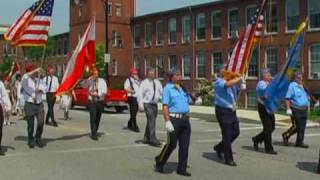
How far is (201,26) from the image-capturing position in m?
57.2

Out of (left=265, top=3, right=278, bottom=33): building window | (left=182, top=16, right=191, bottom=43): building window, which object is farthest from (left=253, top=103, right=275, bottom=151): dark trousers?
(left=182, top=16, right=191, bottom=43): building window

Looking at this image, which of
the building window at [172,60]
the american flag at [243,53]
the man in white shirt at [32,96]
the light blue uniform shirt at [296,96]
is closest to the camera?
the american flag at [243,53]

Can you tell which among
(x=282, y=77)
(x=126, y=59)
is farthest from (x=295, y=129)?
(x=126, y=59)

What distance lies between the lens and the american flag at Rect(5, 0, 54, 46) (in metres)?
15.3

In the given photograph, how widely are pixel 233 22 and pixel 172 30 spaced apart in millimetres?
10224

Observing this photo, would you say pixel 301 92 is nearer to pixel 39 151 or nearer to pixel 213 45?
pixel 39 151

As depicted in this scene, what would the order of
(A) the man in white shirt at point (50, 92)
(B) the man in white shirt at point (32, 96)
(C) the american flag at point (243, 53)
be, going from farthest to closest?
1. (A) the man in white shirt at point (50, 92)
2. (B) the man in white shirt at point (32, 96)
3. (C) the american flag at point (243, 53)

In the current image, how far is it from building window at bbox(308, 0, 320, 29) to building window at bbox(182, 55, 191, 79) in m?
15.0

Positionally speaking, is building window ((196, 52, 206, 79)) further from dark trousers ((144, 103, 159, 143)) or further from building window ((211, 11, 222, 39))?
dark trousers ((144, 103, 159, 143))

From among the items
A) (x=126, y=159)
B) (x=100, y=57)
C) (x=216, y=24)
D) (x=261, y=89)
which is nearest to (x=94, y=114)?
(x=126, y=159)

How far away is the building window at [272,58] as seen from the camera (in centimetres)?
4847

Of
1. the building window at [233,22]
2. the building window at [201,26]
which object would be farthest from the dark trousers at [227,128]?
the building window at [201,26]

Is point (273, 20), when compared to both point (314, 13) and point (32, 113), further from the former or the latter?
point (32, 113)

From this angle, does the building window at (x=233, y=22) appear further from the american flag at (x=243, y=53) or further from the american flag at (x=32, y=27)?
the american flag at (x=243, y=53)
